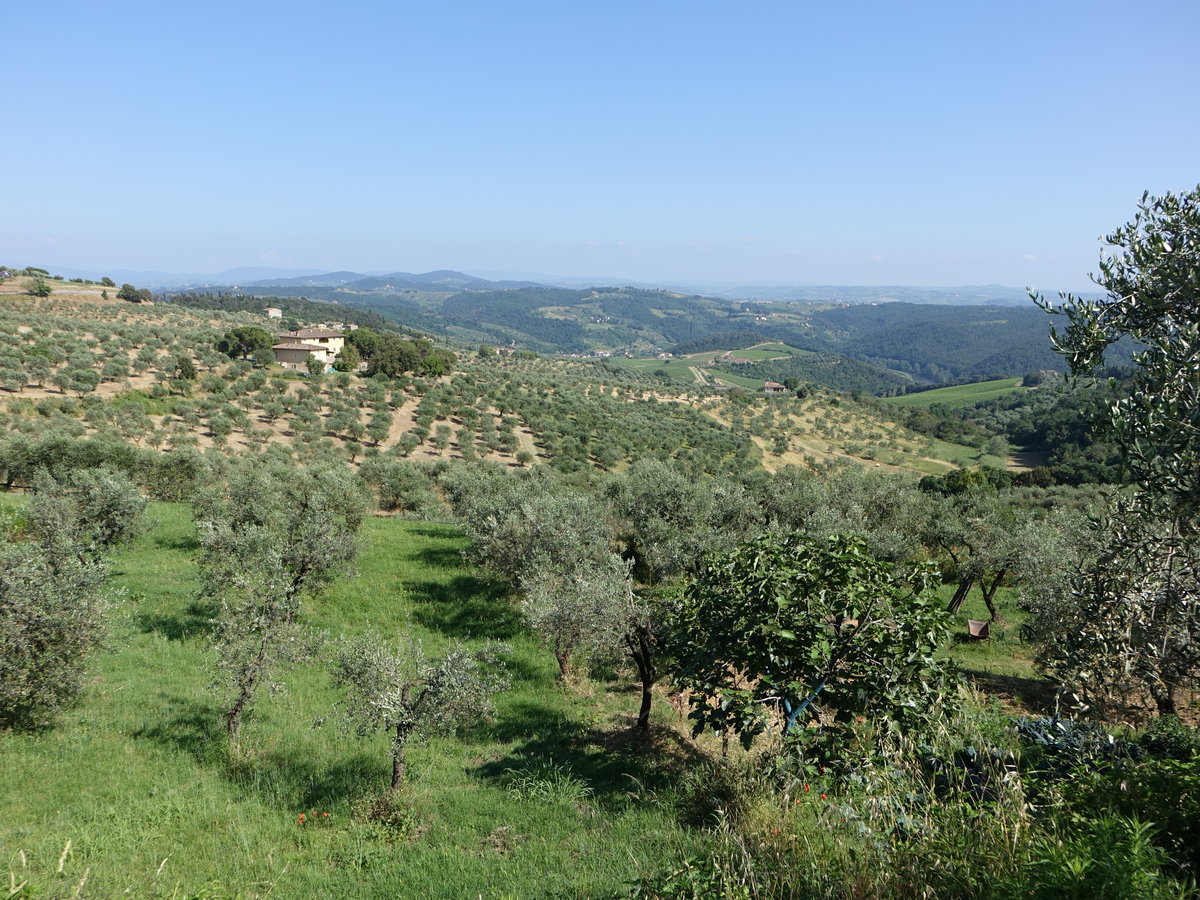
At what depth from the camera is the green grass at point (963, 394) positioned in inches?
6225

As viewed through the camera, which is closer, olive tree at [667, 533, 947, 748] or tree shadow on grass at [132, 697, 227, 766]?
olive tree at [667, 533, 947, 748]

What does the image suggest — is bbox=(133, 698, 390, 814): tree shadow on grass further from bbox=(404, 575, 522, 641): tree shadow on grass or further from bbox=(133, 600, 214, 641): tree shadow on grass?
bbox=(404, 575, 522, 641): tree shadow on grass

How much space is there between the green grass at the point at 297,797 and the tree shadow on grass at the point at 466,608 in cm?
166

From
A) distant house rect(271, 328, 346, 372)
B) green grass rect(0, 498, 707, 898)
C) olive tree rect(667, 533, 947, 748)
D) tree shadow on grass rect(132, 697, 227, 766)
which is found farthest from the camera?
distant house rect(271, 328, 346, 372)

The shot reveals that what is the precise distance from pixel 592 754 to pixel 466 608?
8.69 m

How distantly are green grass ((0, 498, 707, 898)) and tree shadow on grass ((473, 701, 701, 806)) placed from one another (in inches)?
1.9

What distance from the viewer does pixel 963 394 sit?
169000 millimetres

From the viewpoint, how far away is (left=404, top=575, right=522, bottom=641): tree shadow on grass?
60.4 feet

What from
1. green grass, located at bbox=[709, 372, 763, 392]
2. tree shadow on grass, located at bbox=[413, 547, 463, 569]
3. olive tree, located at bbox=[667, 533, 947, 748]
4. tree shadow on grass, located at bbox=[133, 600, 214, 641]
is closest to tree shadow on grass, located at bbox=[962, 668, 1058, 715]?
olive tree, located at bbox=[667, 533, 947, 748]

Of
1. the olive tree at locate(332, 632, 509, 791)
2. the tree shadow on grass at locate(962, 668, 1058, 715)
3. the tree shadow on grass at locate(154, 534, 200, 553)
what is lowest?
the tree shadow on grass at locate(962, 668, 1058, 715)

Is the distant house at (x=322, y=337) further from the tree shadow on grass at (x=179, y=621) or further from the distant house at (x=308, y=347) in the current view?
the tree shadow on grass at (x=179, y=621)

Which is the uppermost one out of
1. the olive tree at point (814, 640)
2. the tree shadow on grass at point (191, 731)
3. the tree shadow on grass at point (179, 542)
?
the olive tree at point (814, 640)

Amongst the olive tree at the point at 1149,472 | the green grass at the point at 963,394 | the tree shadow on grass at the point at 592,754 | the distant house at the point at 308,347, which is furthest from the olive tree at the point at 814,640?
the green grass at the point at 963,394

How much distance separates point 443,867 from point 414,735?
2295 mm
